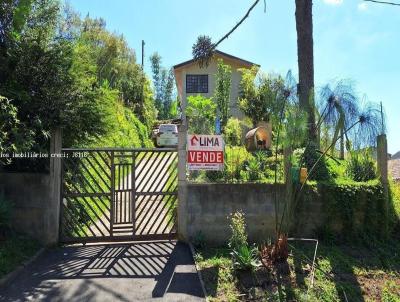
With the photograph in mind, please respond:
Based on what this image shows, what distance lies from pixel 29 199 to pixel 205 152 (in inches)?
147

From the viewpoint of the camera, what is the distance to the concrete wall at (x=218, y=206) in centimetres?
856

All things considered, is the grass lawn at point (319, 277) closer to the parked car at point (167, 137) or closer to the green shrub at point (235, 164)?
the green shrub at point (235, 164)

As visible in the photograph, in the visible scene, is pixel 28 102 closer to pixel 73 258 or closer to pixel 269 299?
pixel 73 258

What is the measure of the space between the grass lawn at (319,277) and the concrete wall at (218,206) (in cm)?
46

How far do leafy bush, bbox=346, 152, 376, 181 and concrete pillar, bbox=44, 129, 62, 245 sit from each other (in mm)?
6371

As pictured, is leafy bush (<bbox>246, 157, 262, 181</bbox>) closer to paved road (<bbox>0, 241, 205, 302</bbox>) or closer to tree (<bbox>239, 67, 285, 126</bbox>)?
paved road (<bbox>0, 241, 205, 302</bbox>)

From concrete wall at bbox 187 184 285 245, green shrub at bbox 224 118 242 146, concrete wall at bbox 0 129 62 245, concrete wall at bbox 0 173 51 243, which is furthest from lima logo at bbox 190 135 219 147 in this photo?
green shrub at bbox 224 118 242 146

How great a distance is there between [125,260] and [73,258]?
3.26 feet

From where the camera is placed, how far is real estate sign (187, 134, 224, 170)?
8.64 metres

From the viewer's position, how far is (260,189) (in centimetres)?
867

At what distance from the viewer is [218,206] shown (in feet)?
28.1

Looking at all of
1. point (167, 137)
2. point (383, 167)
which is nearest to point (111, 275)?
point (383, 167)

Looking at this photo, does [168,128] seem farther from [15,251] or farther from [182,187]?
[15,251]

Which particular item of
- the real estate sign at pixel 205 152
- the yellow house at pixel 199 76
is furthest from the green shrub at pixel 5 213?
the yellow house at pixel 199 76
